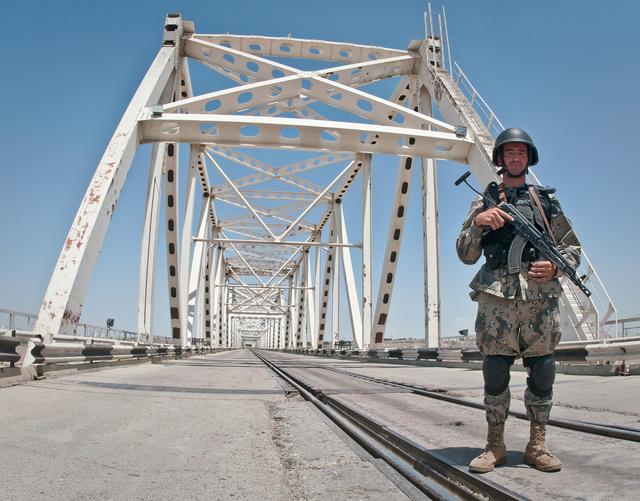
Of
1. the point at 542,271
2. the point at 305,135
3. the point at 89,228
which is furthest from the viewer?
the point at 305,135

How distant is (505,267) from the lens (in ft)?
8.16

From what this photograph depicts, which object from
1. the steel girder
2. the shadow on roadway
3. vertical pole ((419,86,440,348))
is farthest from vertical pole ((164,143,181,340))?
the shadow on roadway

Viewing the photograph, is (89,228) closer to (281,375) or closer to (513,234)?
(281,375)

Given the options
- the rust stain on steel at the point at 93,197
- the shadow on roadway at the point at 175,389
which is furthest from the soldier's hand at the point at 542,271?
the rust stain on steel at the point at 93,197

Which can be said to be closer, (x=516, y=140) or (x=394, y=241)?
(x=516, y=140)

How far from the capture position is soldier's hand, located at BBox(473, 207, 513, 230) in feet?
7.97

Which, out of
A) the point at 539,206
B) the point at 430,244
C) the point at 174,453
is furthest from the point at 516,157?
the point at 430,244

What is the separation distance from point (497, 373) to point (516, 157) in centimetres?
108

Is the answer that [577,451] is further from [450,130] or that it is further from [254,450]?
[450,130]

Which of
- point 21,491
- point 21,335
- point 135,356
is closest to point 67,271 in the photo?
point 21,335

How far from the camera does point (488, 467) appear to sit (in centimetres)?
233

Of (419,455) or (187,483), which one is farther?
(419,455)

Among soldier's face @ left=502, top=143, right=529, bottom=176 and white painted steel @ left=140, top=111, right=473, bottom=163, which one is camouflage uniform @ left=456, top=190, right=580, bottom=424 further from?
white painted steel @ left=140, top=111, right=473, bottom=163

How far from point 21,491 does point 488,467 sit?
76.8 inches
